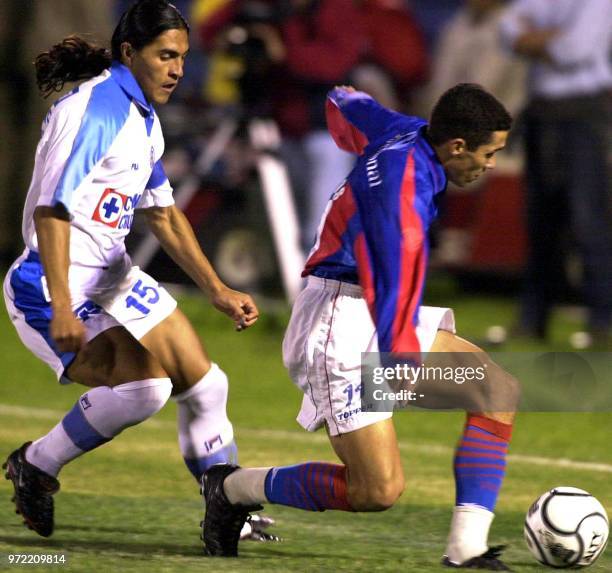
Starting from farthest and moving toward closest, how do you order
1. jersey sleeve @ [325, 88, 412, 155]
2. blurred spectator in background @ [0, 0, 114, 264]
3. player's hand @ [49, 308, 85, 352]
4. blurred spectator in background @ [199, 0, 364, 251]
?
blurred spectator in background @ [0, 0, 114, 264] < blurred spectator in background @ [199, 0, 364, 251] < jersey sleeve @ [325, 88, 412, 155] < player's hand @ [49, 308, 85, 352]

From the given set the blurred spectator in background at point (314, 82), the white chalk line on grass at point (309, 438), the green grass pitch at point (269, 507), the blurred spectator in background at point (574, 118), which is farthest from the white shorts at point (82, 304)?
the blurred spectator in background at point (314, 82)

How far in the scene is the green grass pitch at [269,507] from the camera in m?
5.84

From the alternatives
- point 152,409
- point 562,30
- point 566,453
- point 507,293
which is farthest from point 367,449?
point 507,293

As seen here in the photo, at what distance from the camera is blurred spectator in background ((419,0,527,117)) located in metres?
13.5

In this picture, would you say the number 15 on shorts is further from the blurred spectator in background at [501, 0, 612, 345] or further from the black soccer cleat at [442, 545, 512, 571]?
the blurred spectator in background at [501, 0, 612, 345]

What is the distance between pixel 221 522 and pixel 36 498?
0.68m

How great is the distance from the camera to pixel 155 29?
589cm

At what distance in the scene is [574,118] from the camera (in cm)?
1134

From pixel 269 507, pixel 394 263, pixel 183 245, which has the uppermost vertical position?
pixel 394 263

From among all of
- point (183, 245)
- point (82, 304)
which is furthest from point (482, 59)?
point (82, 304)

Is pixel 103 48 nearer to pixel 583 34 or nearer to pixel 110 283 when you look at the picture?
pixel 110 283

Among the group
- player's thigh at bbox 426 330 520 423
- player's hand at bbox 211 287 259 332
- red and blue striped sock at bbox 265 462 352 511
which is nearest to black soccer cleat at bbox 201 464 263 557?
red and blue striped sock at bbox 265 462 352 511

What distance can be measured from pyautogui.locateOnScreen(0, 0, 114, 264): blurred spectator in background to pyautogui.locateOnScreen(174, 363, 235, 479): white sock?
857 centimetres

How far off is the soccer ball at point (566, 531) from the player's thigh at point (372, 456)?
1.76 ft
